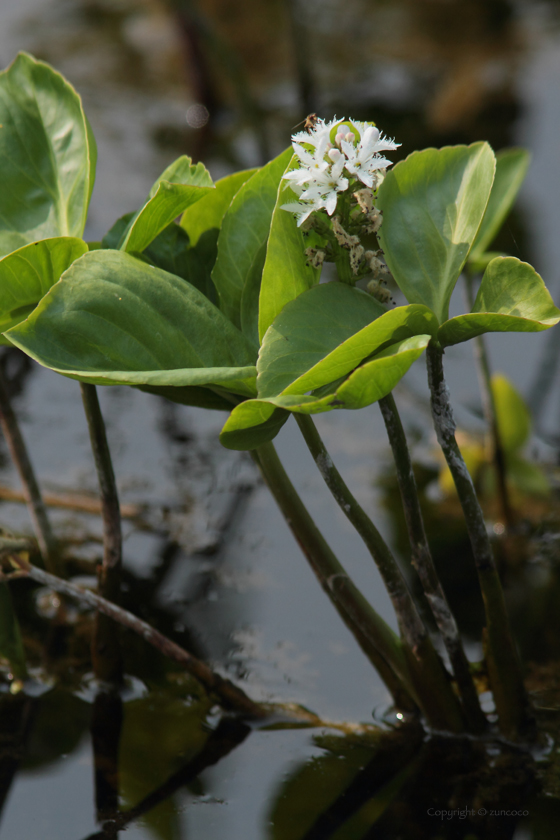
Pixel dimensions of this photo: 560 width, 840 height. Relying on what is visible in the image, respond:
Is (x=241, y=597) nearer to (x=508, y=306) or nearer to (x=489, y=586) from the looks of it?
(x=489, y=586)

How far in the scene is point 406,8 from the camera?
7.08 feet

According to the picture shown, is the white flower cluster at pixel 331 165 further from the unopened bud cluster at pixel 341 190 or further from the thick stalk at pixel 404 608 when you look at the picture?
the thick stalk at pixel 404 608

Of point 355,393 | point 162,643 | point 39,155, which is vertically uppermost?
point 39,155

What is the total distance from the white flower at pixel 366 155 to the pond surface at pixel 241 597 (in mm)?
359

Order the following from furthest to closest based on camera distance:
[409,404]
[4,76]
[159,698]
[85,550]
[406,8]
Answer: [406,8] → [409,404] → [85,550] → [159,698] → [4,76]

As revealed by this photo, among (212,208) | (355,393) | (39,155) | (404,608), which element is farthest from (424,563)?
(39,155)

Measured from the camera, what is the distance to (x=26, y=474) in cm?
72

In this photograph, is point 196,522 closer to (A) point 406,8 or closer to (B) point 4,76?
(B) point 4,76

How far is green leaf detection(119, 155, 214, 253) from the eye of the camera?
0.47 m

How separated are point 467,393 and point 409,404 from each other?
93 millimetres

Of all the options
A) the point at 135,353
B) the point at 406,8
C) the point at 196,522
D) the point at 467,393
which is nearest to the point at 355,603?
the point at 135,353

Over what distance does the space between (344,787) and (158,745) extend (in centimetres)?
16

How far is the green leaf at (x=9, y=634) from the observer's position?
616 millimetres

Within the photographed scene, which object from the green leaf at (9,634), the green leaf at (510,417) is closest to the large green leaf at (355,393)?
the green leaf at (9,634)
